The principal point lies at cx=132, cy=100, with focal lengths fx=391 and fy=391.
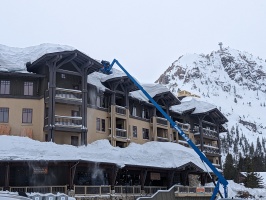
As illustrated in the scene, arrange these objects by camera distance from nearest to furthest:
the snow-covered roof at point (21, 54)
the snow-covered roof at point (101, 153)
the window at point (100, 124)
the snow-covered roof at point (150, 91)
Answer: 1. the snow-covered roof at point (101, 153)
2. the snow-covered roof at point (21, 54)
3. the window at point (100, 124)
4. the snow-covered roof at point (150, 91)

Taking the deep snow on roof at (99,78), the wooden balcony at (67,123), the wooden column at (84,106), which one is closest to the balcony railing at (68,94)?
the wooden column at (84,106)

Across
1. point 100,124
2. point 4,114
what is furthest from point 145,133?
point 4,114

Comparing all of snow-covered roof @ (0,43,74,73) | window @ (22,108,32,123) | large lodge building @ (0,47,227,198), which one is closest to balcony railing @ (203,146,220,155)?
large lodge building @ (0,47,227,198)

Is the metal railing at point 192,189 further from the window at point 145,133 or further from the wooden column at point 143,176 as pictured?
the window at point 145,133

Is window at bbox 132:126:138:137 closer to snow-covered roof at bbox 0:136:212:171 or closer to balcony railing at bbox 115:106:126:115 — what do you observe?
snow-covered roof at bbox 0:136:212:171

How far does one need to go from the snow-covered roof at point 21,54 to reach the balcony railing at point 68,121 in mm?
5945

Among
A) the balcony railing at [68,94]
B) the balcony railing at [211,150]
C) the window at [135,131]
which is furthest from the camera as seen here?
the balcony railing at [211,150]

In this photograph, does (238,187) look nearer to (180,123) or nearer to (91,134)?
(180,123)

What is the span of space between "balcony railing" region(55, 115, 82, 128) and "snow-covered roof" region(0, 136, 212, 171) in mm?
2280

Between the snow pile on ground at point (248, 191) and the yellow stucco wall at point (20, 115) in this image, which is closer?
the yellow stucco wall at point (20, 115)

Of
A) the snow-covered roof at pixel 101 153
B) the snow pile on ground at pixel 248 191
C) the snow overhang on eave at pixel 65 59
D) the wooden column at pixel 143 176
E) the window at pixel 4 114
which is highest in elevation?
the snow overhang on eave at pixel 65 59

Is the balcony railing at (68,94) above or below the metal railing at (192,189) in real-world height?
above

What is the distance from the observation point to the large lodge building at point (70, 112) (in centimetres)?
3500

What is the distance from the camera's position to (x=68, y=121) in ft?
120
